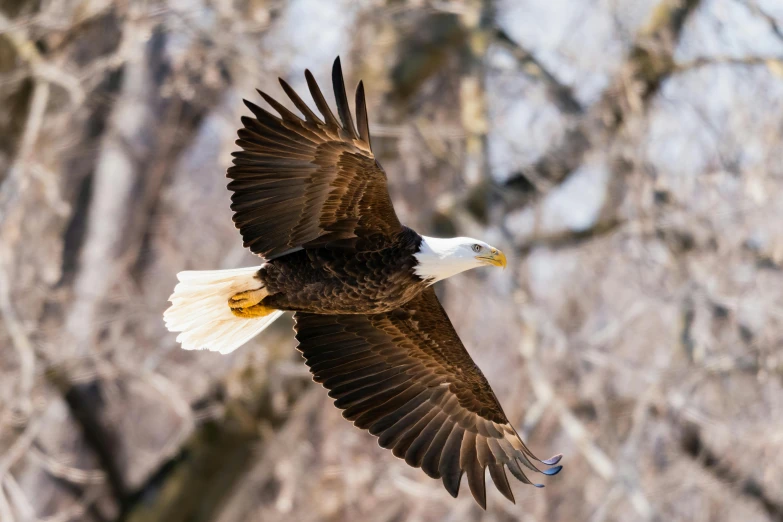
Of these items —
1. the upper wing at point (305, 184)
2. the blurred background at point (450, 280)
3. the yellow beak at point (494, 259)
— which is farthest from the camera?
the blurred background at point (450, 280)

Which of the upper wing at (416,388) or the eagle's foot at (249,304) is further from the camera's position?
the upper wing at (416,388)

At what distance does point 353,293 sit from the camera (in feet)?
17.5

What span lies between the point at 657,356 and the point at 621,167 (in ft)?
5.08

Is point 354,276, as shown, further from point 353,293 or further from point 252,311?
point 252,311

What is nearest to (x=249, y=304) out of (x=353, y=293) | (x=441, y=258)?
(x=353, y=293)

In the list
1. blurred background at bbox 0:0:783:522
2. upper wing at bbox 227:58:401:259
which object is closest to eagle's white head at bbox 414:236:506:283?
upper wing at bbox 227:58:401:259

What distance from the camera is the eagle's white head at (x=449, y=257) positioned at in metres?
5.29

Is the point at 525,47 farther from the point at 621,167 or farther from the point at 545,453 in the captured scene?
the point at 545,453

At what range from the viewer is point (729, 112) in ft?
27.9

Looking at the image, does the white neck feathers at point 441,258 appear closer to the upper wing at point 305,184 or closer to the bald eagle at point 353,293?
the bald eagle at point 353,293

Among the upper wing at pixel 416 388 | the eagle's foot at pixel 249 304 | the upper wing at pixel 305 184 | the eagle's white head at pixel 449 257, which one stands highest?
the upper wing at pixel 305 184

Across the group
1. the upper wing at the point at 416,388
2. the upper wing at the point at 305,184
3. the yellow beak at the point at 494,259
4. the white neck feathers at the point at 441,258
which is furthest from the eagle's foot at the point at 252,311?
the yellow beak at the point at 494,259

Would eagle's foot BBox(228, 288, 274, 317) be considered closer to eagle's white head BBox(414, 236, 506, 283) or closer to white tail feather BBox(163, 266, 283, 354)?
white tail feather BBox(163, 266, 283, 354)

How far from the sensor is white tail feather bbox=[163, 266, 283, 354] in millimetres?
5738
